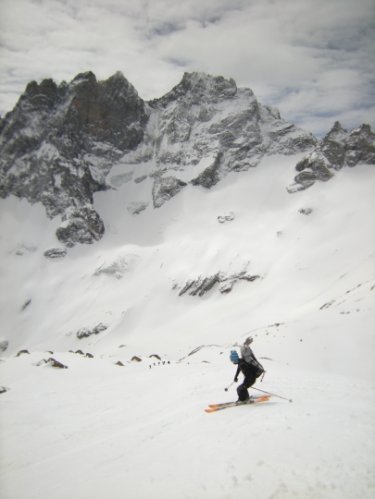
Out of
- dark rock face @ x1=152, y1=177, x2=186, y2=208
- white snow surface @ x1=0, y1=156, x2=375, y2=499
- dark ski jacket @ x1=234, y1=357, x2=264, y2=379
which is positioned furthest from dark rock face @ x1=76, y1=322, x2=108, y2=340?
dark ski jacket @ x1=234, y1=357, x2=264, y2=379

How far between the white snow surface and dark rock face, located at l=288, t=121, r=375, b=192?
130 inches

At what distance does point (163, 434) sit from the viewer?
29.6 ft

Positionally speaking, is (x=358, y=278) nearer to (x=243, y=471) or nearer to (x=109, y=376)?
(x=109, y=376)

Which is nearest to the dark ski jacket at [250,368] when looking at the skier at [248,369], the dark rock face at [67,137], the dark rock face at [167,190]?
the skier at [248,369]

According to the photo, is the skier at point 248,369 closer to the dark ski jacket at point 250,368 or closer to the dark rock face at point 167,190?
the dark ski jacket at point 250,368

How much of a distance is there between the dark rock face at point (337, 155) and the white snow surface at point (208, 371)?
3300mm

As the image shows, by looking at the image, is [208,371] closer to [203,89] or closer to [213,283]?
[213,283]

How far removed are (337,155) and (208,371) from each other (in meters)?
83.1

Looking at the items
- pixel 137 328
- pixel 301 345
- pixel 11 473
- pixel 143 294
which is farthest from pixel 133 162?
pixel 11 473

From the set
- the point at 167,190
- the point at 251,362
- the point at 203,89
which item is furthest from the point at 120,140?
the point at 251,362

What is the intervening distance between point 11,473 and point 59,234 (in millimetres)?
97329

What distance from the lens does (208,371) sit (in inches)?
686

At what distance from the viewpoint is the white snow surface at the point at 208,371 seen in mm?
6770

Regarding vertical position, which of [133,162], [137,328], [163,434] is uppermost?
[163,434]
